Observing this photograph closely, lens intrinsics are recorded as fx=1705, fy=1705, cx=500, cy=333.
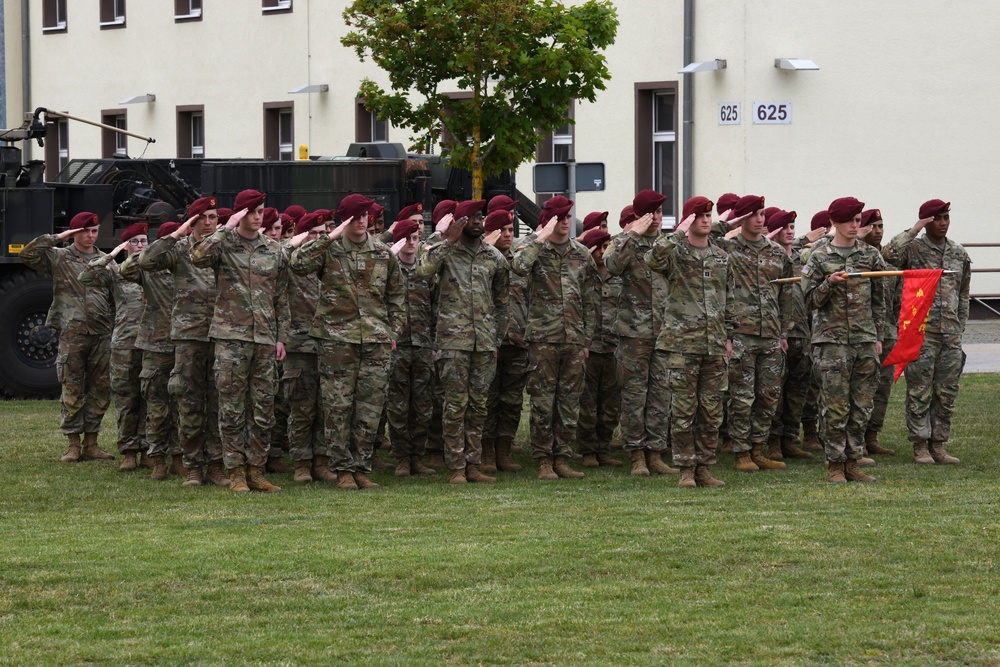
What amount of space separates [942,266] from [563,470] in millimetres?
3257

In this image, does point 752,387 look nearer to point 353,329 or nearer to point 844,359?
point 844,359

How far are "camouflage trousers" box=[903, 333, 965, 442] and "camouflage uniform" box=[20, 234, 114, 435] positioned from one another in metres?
6.20

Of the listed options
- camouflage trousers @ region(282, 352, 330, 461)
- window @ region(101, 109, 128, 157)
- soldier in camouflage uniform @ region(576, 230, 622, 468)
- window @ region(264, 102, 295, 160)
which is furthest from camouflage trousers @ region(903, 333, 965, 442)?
window @ region(101, 109, 128, 157)

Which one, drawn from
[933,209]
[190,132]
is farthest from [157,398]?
[190,132]

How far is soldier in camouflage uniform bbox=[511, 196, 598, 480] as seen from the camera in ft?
39.7

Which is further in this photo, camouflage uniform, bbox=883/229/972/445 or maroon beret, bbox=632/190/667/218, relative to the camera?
camouflage uniform, bbox=883/229/972/445

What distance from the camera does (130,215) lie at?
1950cm

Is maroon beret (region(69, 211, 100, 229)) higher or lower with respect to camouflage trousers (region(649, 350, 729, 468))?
higher

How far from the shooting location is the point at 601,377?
42.9 ft

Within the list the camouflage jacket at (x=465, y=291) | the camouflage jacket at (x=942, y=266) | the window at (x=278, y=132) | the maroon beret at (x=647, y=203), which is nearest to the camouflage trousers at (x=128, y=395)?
the camouflage jacket at (x=465, y=291)

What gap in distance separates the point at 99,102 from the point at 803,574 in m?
28.8

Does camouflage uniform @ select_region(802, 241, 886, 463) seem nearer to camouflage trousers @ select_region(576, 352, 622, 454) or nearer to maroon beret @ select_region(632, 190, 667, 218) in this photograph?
maroon beret @ select_region(632, 190, 667, 218)

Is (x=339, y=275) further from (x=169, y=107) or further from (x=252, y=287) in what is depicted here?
(x=169, y=107)

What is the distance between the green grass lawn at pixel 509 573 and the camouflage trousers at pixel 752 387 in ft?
2.34
